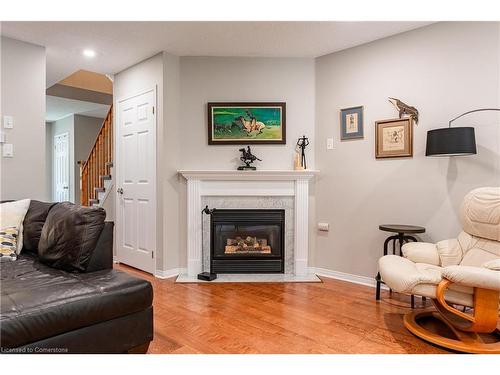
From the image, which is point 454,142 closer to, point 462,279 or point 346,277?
point 462,279

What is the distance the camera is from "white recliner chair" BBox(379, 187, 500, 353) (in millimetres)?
1846

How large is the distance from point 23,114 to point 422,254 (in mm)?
3960

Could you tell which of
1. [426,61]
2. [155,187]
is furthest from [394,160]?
[155,187]

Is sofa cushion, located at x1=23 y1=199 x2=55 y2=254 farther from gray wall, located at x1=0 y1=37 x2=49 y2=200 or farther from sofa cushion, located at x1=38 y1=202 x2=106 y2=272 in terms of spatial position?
gray wall, located at x1=0 y1=37 x2=49 y2=200

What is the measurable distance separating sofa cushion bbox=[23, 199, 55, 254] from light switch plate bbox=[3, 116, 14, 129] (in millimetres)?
1212

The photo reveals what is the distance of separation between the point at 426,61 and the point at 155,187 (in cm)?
307

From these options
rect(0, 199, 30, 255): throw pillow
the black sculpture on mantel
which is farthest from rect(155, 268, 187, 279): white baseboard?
rect(0, 199, 30, 255): throw pillow

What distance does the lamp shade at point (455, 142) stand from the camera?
7.73ft

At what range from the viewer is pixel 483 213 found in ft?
7.21

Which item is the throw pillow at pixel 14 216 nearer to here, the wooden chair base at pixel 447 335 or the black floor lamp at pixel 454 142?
the wooden chair base at pixel 447 335

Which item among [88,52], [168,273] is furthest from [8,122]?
[168,273]

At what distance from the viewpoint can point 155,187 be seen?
3.53 metres
